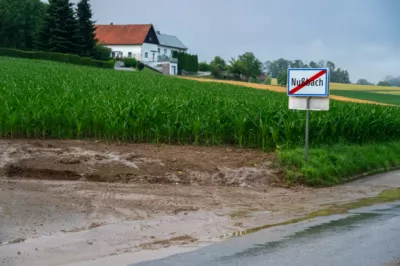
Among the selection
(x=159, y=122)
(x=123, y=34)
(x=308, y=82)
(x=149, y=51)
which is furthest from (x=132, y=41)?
(x=308, y=82)

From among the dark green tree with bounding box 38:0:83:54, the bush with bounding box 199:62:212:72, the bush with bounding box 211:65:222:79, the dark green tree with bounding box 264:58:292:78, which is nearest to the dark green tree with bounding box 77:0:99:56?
the dark green tree with bounding box 38:0:83:54

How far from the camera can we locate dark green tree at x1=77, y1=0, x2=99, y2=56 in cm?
8781

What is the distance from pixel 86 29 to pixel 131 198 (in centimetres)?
8079

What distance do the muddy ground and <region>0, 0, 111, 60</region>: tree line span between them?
7148 cm

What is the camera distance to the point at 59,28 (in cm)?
8231

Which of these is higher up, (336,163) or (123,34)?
(123,34)

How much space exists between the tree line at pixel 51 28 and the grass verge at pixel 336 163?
228 ft

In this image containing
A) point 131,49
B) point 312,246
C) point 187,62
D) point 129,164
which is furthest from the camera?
point 131,49

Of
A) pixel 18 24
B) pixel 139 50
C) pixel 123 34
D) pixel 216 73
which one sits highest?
pixel 123 34

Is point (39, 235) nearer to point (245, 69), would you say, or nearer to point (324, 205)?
point (324, 205)

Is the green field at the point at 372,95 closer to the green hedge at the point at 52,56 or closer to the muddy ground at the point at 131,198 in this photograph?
the green hedge at the point at 52,56

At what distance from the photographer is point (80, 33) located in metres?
87.3

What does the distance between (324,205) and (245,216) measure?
218 cm

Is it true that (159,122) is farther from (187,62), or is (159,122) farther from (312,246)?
(187,62)
